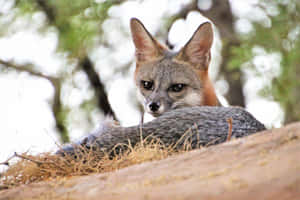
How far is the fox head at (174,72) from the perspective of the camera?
5254 mm

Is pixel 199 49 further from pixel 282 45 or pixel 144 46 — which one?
pixel 282 45

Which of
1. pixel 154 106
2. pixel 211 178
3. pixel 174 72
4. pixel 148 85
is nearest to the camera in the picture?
pixel 211 178

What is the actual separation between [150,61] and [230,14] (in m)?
3.23

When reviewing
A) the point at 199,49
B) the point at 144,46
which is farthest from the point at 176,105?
the point at 144,46

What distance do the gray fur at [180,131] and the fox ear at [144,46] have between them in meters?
2.23

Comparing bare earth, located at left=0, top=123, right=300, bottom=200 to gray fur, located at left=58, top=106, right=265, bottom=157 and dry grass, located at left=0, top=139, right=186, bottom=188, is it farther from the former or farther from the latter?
gray fur, located at left=58, top=106, right=265, bottom=157

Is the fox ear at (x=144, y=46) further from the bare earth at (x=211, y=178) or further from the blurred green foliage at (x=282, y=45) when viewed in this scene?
the bare earth at (x=211, y=178)

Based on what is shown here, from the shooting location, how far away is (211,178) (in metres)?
2.13

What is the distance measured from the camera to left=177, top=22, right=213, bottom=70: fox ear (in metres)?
5.43

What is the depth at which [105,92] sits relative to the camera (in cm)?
765

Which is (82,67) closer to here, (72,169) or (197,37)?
(197,37)

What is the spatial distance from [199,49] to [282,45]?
159 centimetres

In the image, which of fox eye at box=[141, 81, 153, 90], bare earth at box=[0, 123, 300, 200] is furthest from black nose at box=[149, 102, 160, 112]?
bare earth at box=[0, 123, 300, 200]

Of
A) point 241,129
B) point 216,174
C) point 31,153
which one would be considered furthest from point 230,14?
point 216,174
